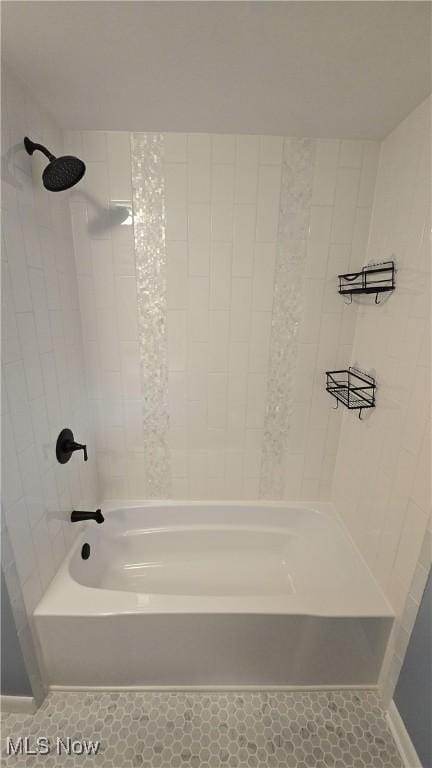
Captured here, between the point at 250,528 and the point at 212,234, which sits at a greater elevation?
the point at 212,234

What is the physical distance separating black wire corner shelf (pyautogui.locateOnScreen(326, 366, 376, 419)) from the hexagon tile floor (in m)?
1.20

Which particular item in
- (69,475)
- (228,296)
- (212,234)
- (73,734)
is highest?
(212,234)

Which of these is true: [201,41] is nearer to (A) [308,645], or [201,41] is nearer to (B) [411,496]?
(B) [411,496]

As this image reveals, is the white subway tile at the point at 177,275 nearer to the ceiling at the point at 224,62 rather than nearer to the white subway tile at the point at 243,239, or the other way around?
the white subway tile at the point at 243,239

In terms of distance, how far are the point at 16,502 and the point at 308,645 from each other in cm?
123

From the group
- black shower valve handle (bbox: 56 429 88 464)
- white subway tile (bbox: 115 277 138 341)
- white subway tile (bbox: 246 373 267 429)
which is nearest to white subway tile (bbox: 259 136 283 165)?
white subway tile (bbox: 115 277 138 341)

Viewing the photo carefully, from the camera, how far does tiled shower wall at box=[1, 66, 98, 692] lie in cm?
98

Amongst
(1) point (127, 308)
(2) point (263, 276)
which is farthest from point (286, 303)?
(1) point (127, 308)

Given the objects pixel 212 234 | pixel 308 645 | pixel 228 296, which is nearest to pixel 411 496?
pixel 308 645

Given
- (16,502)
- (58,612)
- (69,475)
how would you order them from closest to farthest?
(16,502), (58,612), (69,475)

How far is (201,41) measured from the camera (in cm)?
86

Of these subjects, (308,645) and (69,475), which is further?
(69,475)

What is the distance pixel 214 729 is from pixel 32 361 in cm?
152

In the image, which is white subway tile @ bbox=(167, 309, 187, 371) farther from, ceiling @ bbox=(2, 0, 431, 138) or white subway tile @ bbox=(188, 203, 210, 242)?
ceiling @ bbox=(2, 0, 431, 138)
